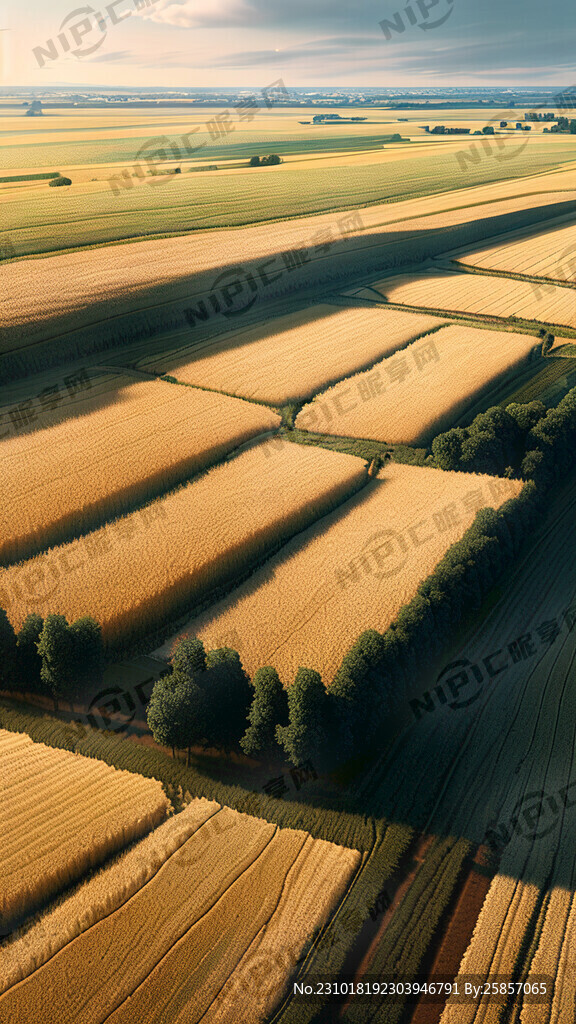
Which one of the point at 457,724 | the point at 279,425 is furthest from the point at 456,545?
the point at 279,425

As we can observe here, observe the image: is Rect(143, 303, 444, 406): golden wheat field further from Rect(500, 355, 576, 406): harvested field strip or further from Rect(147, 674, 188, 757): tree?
Rect(147, 674, 188, 757): tree

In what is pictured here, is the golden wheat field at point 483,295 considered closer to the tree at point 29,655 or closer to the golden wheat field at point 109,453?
the golden wheat field at point 109,453

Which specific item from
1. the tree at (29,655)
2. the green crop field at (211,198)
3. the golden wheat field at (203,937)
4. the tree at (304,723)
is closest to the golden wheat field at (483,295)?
the green crop field at (211,198)

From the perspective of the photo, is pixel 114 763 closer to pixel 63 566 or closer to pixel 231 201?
pixel 63 566

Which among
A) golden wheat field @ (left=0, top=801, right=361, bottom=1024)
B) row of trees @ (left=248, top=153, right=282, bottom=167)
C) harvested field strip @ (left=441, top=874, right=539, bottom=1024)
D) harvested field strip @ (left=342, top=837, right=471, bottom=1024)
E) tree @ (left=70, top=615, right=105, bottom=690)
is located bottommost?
harvested field strip @ (left=441, top=874, right=539, bottom=1024)

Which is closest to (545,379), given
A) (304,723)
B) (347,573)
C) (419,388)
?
(419,388)

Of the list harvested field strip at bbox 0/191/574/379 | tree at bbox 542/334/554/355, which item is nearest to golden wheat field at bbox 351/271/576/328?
tree at bbox 542/334/554/355
